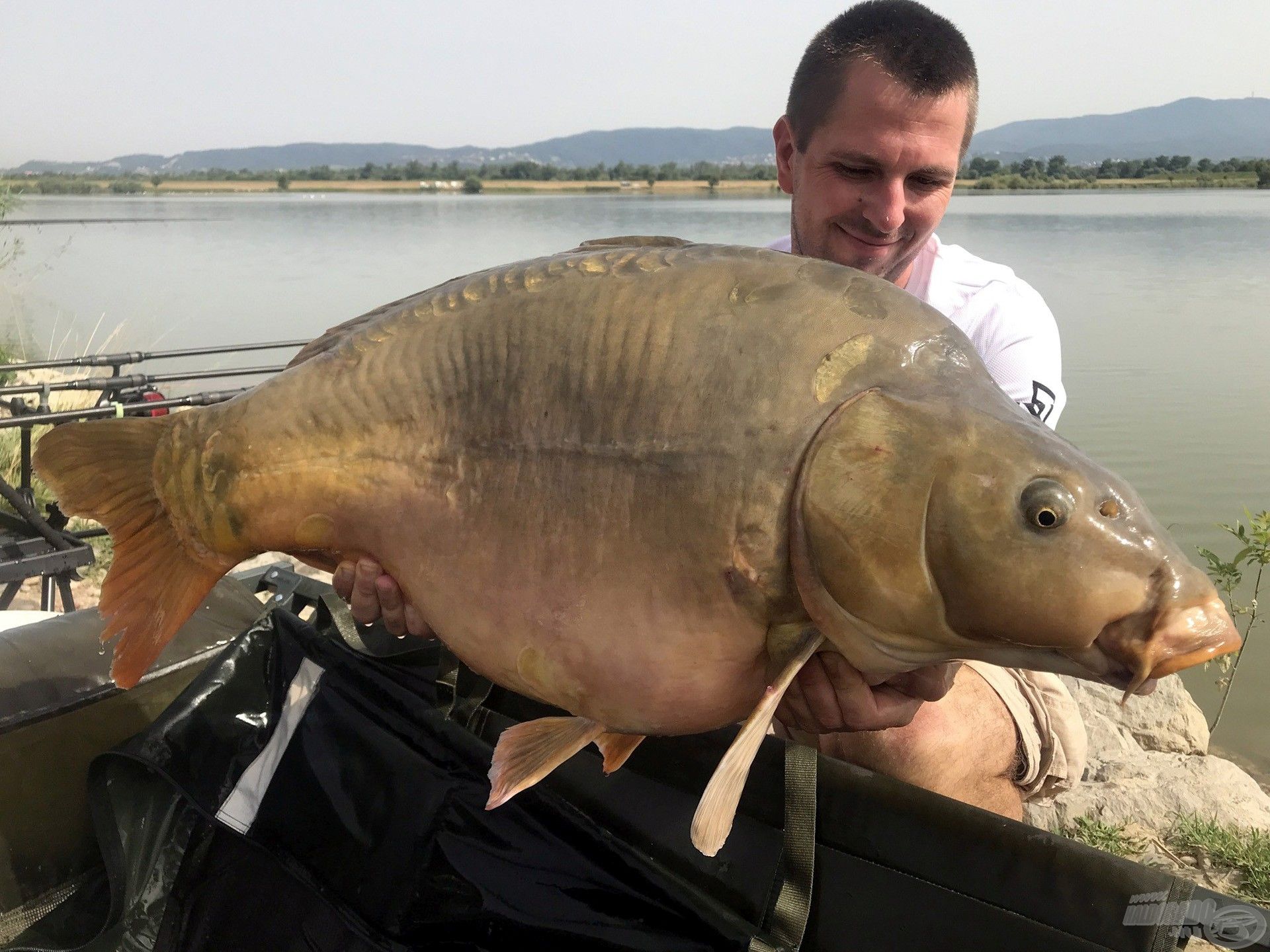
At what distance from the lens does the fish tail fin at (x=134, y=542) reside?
1246mm

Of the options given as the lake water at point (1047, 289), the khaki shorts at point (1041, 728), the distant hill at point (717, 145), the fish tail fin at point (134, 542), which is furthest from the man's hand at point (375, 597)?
the distant hill at point (717, 145)

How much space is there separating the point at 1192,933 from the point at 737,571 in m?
0.50

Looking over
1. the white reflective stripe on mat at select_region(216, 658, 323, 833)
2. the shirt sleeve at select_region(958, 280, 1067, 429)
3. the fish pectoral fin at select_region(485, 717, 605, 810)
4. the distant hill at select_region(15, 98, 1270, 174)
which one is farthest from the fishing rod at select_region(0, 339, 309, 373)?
the distant hill at select_region(15, 98, 1270, 174)

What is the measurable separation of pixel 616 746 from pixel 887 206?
1124mm

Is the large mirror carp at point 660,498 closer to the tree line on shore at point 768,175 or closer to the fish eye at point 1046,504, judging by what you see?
the fish eye at point 1046,504

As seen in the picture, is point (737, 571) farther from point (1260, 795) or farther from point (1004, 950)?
point (1260, 795)

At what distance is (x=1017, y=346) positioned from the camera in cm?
188

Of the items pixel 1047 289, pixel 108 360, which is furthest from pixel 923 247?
pixel 1047 289

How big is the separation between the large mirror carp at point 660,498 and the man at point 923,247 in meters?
0.22

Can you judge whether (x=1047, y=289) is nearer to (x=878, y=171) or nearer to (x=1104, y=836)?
(x=1104, y=836)

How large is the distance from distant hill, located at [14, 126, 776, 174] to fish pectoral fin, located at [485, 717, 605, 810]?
395 feet

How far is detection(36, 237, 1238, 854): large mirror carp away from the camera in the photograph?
82 cm

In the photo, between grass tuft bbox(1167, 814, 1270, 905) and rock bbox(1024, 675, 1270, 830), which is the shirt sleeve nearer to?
rock bbox(1024, 675, 1270, 830)

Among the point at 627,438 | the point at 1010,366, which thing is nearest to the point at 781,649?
the point at 627,438
